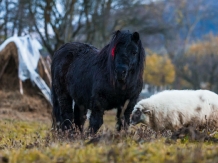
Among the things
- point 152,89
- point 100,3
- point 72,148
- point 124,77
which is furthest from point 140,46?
point 152,89

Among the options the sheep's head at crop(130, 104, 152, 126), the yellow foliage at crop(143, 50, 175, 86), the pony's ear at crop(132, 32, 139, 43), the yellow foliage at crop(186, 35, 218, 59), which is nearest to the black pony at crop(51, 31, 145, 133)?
the pony's ear at crop(132, 32, 139, 43)

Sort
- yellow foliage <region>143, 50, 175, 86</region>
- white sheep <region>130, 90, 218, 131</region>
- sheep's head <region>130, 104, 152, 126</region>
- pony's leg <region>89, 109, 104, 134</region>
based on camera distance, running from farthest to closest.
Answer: yellow foliage <region>143, 50, 175, 86</region>
sheep's head <region>130, 104, 152, 126</region>
white sheep <region>130, 90, 218, 131</region>
pony's leg <region>89, 109, 104, 134</region>

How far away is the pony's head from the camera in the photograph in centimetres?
759

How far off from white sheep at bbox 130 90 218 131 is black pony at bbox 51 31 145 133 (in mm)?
2213

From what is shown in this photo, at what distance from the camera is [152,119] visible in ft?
38.6

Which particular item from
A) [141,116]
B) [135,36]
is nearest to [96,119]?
[135,36]

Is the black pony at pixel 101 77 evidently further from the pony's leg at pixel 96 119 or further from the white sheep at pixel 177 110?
the white sheep at pixel 177 110

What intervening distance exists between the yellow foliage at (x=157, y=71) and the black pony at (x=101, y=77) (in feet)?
198

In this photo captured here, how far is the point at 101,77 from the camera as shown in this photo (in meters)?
8.34

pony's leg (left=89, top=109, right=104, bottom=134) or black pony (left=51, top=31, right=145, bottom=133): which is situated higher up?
black pony (left=51, top=31, right=145, bottom=133)

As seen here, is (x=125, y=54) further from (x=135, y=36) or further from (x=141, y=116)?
(x=141, y=116)

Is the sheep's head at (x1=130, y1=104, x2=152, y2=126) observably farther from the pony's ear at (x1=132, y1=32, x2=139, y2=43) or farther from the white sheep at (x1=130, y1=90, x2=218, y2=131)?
the pony's ear at (x1=132, y1=32, x2=139, y2=43)

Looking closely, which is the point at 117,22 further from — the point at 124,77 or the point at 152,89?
the point at 152,89

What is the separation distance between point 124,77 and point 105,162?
3341 millimetres
